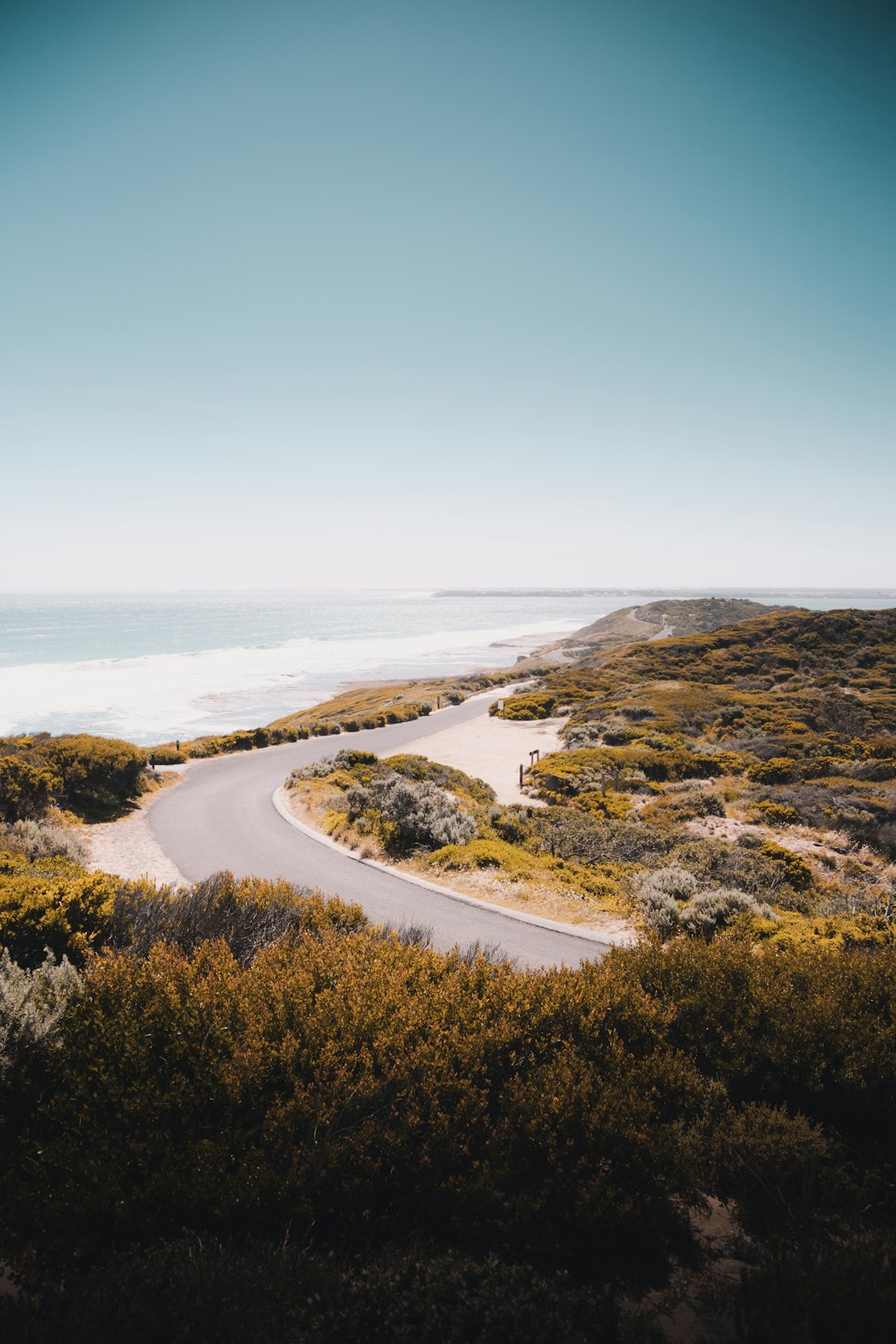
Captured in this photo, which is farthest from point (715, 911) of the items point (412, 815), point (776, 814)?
point (776, 814)

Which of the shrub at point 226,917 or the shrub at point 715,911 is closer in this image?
the shrub at point 226,917

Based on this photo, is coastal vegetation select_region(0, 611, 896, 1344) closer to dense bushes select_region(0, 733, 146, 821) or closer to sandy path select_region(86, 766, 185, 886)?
sandy path select_region(86, 766, 185, 886)

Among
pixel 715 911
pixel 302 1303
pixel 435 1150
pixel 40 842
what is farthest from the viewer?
pixel 40 842

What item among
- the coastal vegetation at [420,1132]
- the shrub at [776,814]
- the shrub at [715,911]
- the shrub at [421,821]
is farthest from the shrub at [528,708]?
the coastal vegetation at [420,1132]

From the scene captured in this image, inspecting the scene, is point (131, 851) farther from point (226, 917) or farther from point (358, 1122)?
point (358, 1122)

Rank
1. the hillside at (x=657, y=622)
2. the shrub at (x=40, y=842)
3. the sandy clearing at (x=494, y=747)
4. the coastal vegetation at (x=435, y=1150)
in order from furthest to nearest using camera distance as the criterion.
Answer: the hillside at (x=657, y=622) < the sandy clearing at (x=494, y=747) < the shrub at (x=40, y=842) < the coastal vegetation at (x=435, y=1150)

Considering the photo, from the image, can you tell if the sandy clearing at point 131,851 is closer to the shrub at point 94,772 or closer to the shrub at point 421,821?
the shrub at point 94,772

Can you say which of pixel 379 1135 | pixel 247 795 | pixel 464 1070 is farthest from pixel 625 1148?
pixel 247 795
